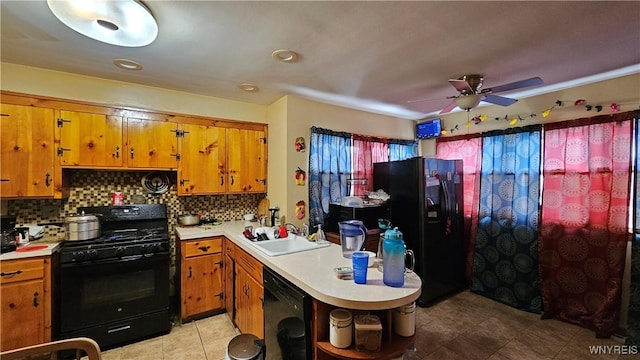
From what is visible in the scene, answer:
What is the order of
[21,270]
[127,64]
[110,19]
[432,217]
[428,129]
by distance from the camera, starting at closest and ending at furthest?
[110,19] → [21,270] → [127,64] → [432,217] → [428,129]

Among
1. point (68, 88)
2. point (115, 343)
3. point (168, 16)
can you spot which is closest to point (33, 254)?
point (115, 343)

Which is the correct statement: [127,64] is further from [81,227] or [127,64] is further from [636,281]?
[636,281]

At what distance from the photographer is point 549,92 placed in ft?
9.80

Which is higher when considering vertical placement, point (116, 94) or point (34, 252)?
point (116, 94)

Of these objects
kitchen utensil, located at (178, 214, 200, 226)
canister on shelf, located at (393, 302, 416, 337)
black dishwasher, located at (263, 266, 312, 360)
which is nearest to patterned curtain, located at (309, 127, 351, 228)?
kitchen utensil, located at (178, 214, 200, 226)

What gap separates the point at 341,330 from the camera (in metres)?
1.32

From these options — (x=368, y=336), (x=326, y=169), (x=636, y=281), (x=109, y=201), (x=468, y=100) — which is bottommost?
(x=636, y=281)

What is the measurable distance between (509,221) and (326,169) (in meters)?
2.28

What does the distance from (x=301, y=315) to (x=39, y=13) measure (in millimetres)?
2331

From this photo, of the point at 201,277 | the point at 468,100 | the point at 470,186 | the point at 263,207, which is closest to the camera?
the point at 468,100

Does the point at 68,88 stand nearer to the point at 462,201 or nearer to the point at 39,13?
the point at 39,13

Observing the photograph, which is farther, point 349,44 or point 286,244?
point 286,244

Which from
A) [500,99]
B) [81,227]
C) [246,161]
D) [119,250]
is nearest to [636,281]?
[500,99]

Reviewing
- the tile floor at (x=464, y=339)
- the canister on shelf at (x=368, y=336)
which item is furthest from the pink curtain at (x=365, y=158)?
the canister on shelf at (x=368, y=336)
